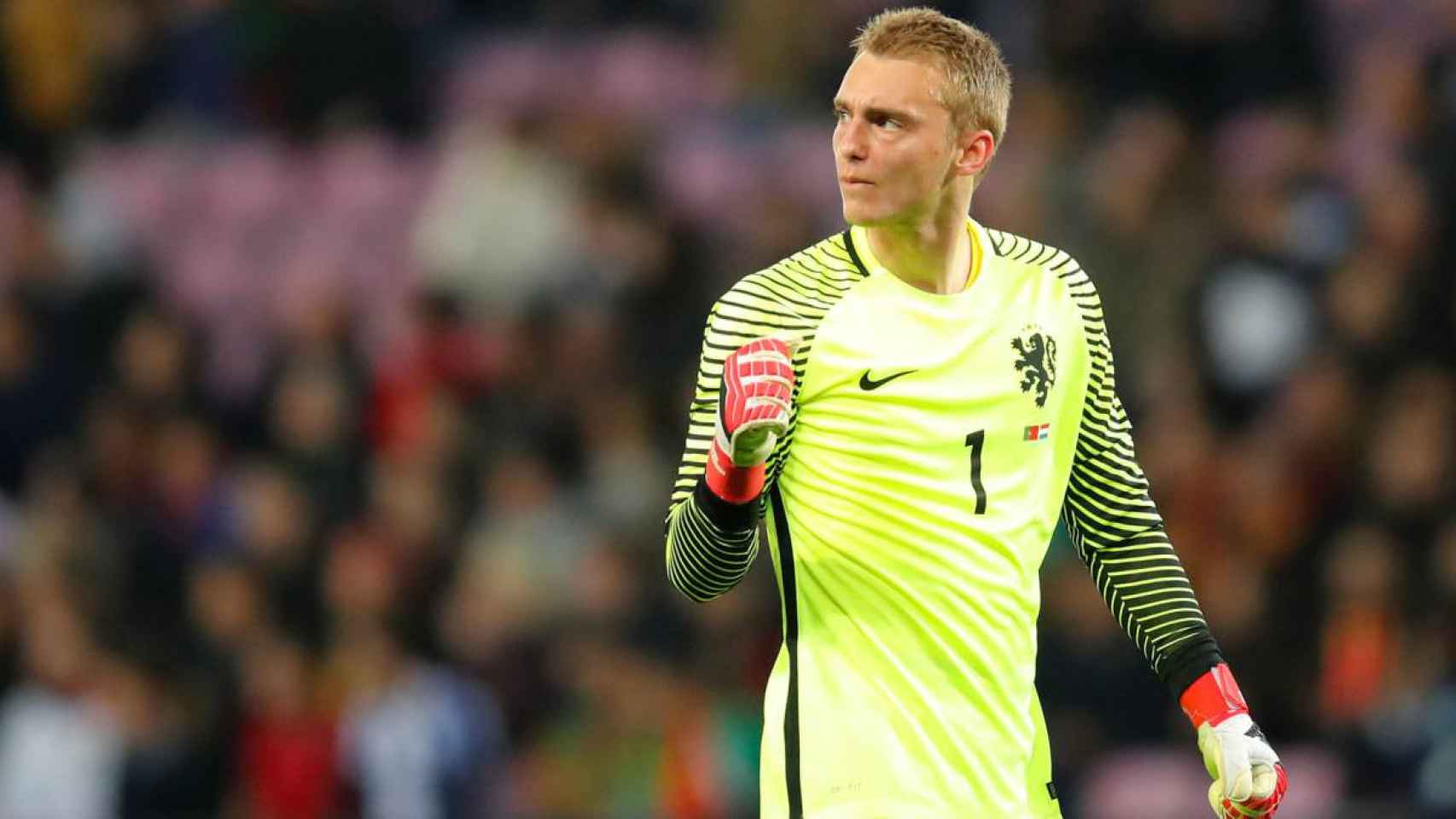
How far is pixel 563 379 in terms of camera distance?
1277cm

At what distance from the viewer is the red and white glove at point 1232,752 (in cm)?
578

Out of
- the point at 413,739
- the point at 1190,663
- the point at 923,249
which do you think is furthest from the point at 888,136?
the point at 413,739

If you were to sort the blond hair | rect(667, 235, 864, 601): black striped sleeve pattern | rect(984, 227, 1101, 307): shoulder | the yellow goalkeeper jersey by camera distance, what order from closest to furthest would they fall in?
1. rect(667, 235, 864, 601): black striped sleeve pattern
2. the yellow goalkeeper jersey
3. the blond hair
4. rect(984, 227, 1101, 307): shoulder

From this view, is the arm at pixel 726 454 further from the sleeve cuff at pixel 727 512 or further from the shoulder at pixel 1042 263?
the shoulder at pixel 1042 263

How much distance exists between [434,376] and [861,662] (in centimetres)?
760

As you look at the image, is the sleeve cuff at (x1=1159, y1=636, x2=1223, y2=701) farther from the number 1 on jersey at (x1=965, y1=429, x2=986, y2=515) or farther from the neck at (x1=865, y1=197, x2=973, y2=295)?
the neck at (x1=865, y1=197, x2=973, y2=295)

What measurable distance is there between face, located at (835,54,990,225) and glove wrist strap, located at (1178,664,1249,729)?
1.29 metres

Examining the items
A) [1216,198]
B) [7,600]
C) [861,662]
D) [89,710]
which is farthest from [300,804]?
[861,662]

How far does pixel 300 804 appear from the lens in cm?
1145

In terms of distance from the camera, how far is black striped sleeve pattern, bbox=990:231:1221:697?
6062 mm

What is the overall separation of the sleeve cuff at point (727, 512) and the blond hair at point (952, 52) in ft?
3.32

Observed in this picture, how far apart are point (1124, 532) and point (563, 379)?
6906 mm

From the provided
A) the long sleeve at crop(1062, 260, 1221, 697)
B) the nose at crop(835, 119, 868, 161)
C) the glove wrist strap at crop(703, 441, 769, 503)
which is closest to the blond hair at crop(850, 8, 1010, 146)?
the nose at crop(835, 119, 868, 161)

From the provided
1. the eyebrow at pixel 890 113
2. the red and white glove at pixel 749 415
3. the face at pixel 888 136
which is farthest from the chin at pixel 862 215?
the red and white glove at pixel 749 415
